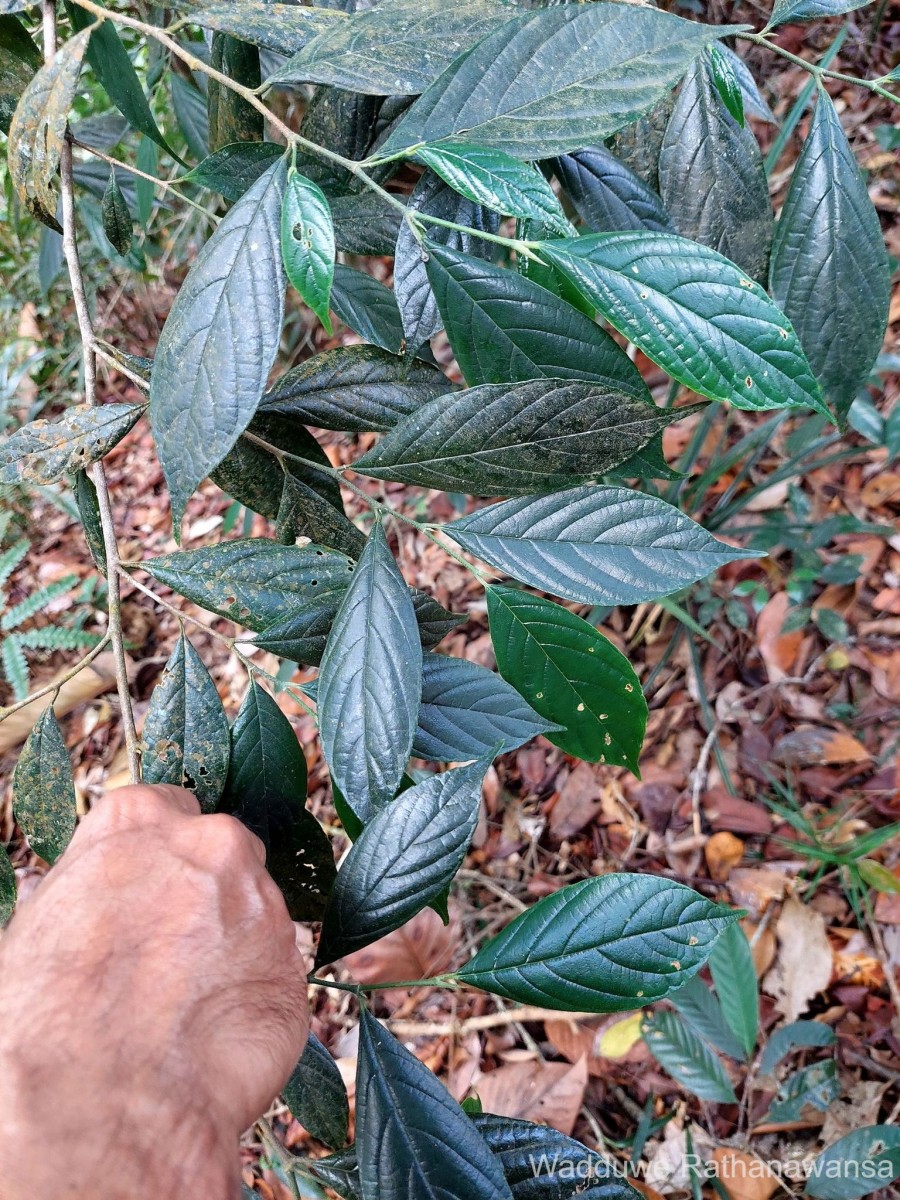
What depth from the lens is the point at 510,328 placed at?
542mm

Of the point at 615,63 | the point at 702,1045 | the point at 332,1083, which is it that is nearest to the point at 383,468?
the point at 615,63

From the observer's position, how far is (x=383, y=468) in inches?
22.1

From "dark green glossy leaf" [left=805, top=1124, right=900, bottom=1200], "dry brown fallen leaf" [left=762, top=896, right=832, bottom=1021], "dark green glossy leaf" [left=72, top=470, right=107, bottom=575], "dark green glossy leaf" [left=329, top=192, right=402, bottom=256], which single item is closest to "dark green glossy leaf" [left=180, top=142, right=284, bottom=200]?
"dark green glossy leaf" [left=329, top=192, right=402, bottom=256]

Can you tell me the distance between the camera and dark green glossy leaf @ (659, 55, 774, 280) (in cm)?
66

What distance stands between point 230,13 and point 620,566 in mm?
499

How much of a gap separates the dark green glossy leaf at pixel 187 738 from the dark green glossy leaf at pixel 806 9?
2.20 feet

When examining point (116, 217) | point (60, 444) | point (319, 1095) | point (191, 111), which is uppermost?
point (191, 111)

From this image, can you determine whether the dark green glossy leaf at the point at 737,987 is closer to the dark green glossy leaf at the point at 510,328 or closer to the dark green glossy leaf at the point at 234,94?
the dark green glossy leaf at the point at 510,328

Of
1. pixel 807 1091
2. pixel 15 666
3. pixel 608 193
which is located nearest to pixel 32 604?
pixel 15 666

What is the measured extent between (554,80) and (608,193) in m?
0.19

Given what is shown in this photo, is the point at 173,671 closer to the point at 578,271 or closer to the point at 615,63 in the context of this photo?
the point at 578,271

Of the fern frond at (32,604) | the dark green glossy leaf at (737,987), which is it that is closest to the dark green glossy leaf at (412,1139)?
the dark green glossy leaf at (737,987)

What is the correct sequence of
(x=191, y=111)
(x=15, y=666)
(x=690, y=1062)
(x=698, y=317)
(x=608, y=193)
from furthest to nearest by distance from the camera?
1. (x=15, y=666)
2. (x=191, y=111)
3. (x=690, y=1062)
4. (x=608, y=193)
5. (x=698, y=317)

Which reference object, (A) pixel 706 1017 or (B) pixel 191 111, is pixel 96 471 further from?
(A) pixel 706 1017
